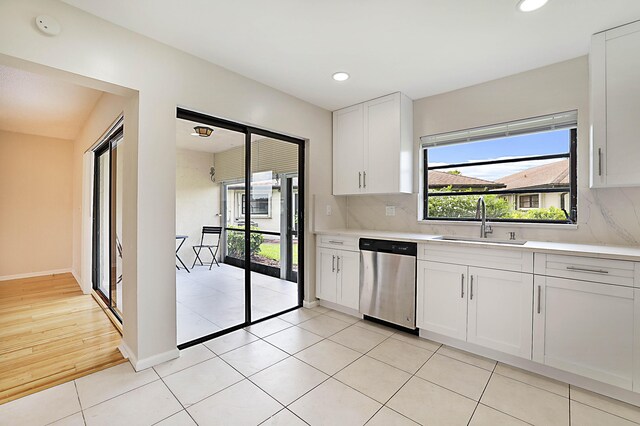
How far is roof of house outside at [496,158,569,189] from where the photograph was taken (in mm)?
2611

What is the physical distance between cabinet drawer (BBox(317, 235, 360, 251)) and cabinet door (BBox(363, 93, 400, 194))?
0.63 m

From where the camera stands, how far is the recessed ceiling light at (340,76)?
109 inches

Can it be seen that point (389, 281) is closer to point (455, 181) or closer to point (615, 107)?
point (455, 181)

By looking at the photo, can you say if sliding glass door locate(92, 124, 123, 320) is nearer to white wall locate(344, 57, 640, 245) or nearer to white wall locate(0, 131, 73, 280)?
white wall locate(0, 131, 73, 280)

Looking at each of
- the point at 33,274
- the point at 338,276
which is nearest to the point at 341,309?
the point at 338,276

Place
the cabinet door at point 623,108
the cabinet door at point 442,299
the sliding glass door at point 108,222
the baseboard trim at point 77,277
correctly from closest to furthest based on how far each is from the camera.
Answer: the cabinet door at point 623,108 → the cabinet door at point 442,299 → the sliding glass door at point 108,222 → the baseboard trim at point 77,277

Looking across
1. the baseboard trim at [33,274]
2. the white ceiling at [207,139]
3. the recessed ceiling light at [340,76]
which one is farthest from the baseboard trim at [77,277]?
the recessed ceiling light at [340,76]

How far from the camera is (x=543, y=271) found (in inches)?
83.3

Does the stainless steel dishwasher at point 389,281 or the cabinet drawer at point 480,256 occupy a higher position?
the cabinet drawer at point 480,256

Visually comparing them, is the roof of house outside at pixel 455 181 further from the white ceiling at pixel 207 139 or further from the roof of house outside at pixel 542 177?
the white ceiling at pixel 207 139

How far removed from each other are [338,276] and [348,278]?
0.14 m

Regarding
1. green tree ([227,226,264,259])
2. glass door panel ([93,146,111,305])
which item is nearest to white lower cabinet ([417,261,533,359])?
green tree ([227,226,264,259])

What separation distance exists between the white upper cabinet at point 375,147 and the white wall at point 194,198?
1.58 meters

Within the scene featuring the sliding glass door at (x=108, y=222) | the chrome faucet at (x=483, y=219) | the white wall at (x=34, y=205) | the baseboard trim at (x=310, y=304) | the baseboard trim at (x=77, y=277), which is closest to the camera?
the chrome faucet at (x=483, y=219)
